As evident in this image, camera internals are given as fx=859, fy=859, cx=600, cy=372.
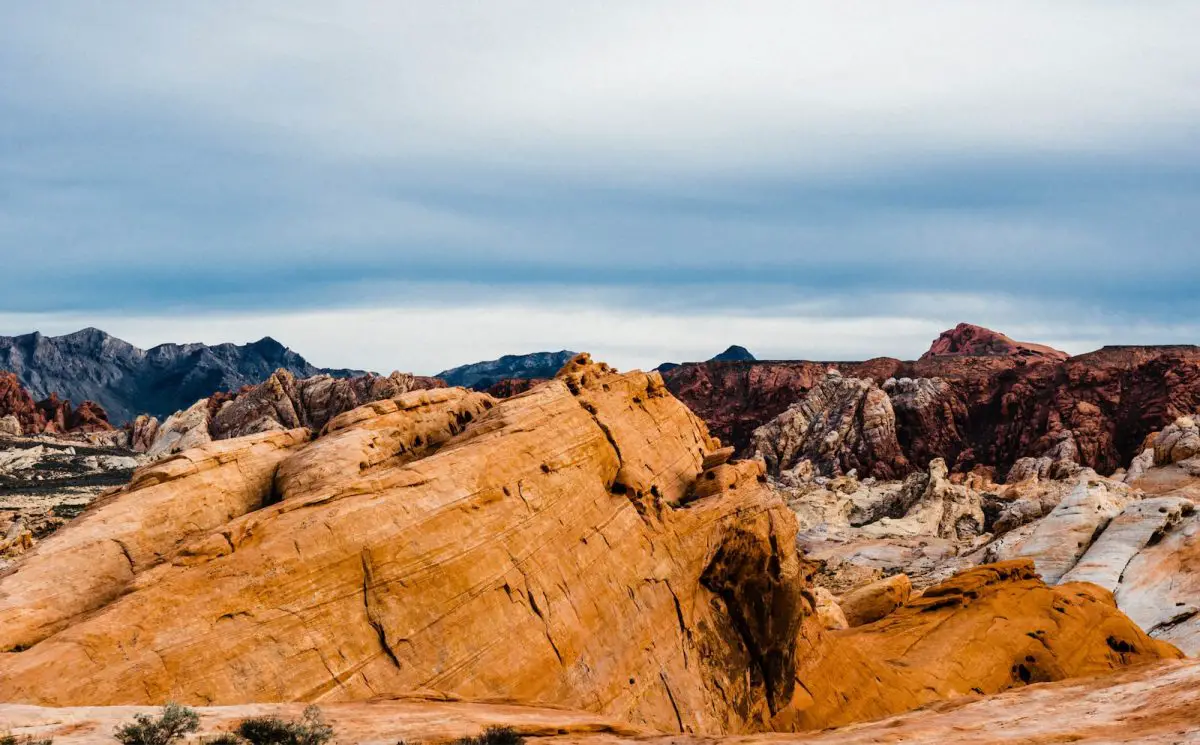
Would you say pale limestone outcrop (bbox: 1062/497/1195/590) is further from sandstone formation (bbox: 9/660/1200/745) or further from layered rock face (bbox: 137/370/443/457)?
layered rock face (bbox: 137/370/443/457)

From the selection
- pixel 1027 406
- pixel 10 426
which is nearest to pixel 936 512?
pixel 1027 406

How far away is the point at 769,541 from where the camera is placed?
30594 millimetres

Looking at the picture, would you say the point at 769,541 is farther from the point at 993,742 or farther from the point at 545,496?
the point at 993,742

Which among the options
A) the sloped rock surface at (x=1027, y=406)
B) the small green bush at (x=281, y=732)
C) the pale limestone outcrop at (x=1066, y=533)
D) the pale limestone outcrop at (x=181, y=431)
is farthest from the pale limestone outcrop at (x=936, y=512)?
the pale limestone outcrop at (x=181, y=431)

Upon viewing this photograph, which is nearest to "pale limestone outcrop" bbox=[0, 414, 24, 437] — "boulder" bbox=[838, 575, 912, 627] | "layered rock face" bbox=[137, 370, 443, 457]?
"layered rock face" bbox=[137, 370, 443, 457]

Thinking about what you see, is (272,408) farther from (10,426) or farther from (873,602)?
(873,602)

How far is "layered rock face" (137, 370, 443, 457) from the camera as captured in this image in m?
137

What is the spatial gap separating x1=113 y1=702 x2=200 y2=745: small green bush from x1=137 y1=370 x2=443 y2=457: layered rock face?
119 metres

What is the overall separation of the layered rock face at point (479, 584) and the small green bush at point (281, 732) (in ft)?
12.2

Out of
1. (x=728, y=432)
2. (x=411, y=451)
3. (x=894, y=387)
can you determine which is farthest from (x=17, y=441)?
(x=894, y=387)

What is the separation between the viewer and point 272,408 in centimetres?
13875

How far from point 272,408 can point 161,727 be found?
436 feet

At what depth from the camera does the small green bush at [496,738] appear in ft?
49.3

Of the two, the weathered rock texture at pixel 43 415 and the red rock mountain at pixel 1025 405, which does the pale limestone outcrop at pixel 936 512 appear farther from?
the weathered rock texture at pixel 43 415
